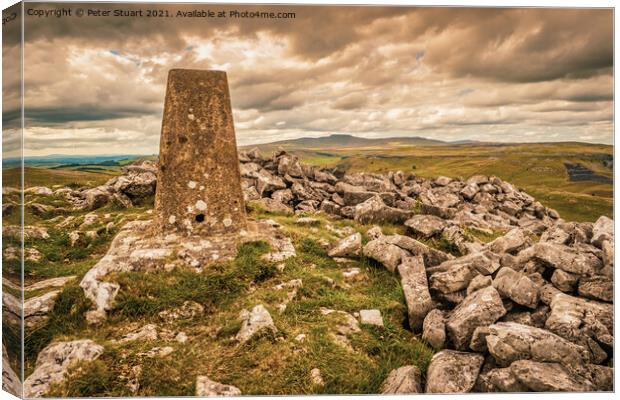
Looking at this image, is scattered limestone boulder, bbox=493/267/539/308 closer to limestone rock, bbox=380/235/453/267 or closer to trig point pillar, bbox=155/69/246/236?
limestone rock, bbox=380/235/453/267

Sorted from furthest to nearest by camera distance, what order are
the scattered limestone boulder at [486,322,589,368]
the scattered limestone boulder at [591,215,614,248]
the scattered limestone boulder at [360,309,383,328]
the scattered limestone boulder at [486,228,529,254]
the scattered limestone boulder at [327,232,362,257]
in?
the scattered limestone boulder at [327,232,362,257] < the scattered limestone boulder at [486,228,529,254] < the scattered limestone boulder at [591,215,614,248] < the scattered limestone boulder at [360,309,383,328] < the scattered limestone boulder at [486,322,589,368]

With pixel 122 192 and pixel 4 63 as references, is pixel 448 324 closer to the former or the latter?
Answer: pixel 4 63

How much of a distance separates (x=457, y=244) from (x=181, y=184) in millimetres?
9076

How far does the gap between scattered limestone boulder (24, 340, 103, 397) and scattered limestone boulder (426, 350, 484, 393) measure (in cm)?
536

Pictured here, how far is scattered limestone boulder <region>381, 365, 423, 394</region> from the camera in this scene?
5.81 metres

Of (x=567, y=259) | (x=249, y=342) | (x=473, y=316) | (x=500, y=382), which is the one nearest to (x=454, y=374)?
(x=500, y=382)

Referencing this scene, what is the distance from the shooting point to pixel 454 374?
5875 millimetres

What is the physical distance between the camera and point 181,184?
8961mm

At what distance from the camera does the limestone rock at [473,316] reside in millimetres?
6383

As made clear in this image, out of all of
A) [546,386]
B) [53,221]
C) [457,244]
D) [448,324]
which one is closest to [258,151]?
[53,221]

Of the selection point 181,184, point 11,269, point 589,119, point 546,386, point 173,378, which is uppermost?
point 589,119

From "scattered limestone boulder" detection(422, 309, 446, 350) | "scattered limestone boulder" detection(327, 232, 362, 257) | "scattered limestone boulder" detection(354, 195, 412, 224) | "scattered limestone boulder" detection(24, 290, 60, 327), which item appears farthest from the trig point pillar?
"scattered limestone boulder" detection(354, 195, 412, 224)

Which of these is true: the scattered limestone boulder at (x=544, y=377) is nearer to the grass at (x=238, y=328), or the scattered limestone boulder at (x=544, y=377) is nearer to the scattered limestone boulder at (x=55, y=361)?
the grass at (x=238, y=328)

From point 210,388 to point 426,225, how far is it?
9923 mm
